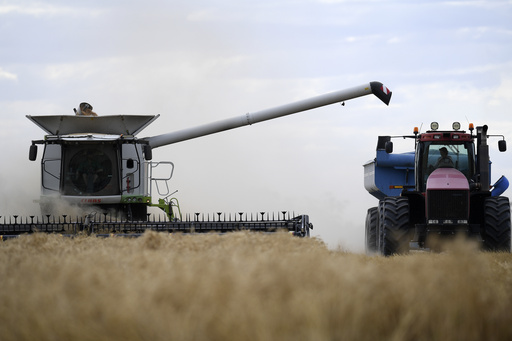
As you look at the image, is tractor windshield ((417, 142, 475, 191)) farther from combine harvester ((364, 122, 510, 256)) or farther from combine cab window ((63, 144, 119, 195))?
combine cab window ((63, 144, 119, 195))

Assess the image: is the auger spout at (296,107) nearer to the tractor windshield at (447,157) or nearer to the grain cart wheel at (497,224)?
the tractor windshield at (447,157)

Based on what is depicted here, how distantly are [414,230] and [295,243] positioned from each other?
6.21m

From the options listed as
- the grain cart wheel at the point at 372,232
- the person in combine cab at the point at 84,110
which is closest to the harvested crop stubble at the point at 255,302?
the grain cart wheel at the point at 372,232

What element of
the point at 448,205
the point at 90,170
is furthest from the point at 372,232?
the point at 90,170

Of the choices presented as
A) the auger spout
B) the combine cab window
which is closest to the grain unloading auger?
the combine cab window

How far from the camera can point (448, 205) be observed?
1398 centimetres

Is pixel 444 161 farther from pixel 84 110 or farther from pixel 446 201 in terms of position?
pixel 84 110

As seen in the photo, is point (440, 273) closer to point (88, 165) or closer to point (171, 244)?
point (171, 244)

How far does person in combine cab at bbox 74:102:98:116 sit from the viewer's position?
53.6 ft

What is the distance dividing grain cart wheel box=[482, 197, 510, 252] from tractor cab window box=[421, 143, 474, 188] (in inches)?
36.2

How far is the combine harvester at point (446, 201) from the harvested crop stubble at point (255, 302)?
8.23 meters

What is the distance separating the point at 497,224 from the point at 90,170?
720cm

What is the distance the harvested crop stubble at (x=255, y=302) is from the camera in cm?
411

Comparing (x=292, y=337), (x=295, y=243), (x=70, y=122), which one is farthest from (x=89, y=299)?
(x=70, y=122)
